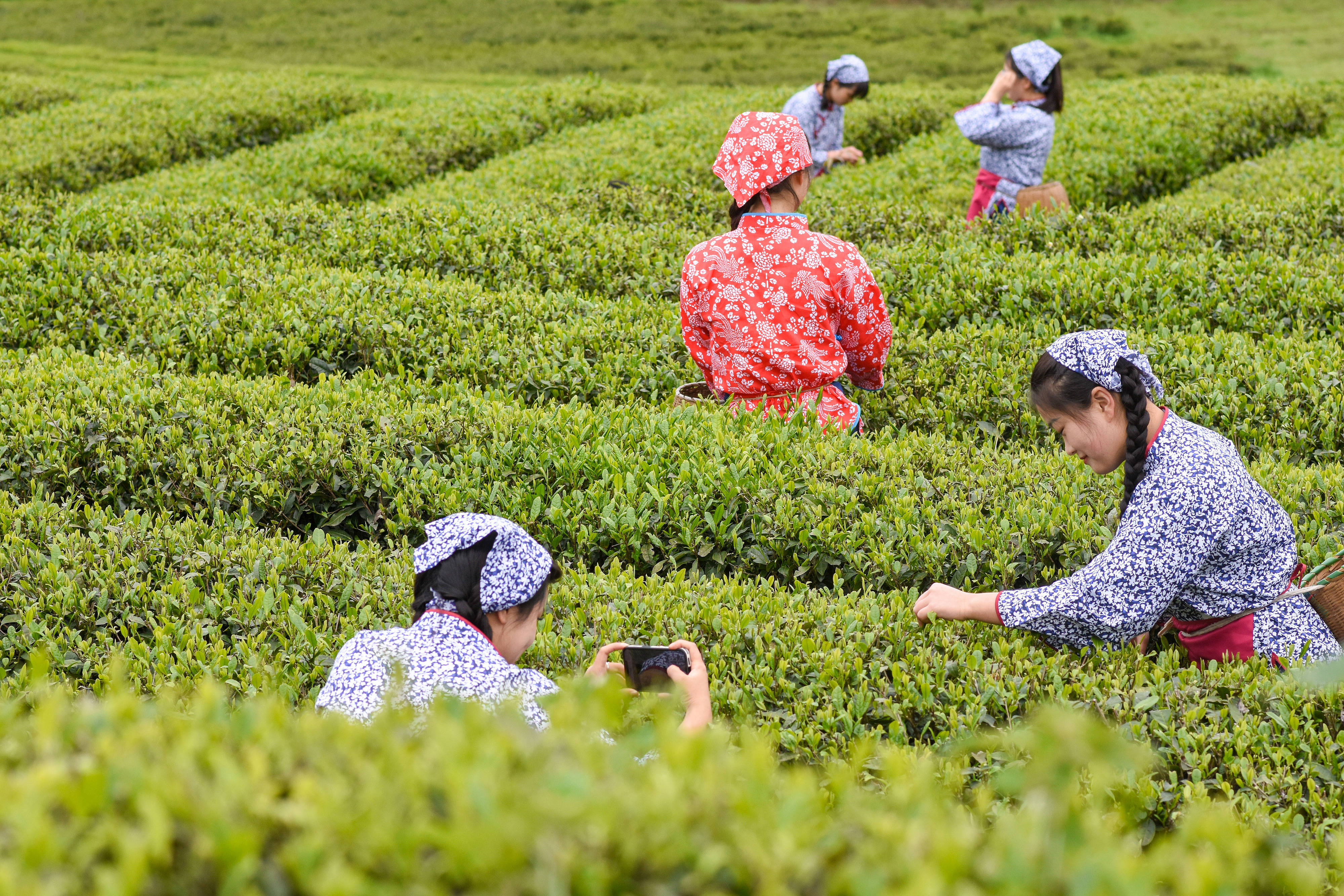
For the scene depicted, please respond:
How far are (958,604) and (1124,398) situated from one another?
0.90 metres

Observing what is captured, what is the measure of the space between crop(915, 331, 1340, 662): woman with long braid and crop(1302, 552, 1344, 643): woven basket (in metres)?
0.03

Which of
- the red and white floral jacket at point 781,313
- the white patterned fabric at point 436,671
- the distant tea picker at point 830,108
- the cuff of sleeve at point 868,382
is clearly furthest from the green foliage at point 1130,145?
the white patterned fabric at point 436,671

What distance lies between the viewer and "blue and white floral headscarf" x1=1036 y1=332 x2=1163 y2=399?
3.59 metres

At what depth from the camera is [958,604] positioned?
381 centimetres

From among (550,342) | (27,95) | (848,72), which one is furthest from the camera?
(27,95)

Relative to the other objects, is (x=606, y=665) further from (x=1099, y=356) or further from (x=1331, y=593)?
(x=1331, y=593)

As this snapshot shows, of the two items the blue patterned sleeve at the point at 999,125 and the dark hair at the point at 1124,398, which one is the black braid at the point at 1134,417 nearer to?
the dark hair at the point at 1124,398

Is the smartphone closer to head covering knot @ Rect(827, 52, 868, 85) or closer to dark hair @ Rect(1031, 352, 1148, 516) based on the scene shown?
dark hair @ Rect(1031, 352, 1148, 516)

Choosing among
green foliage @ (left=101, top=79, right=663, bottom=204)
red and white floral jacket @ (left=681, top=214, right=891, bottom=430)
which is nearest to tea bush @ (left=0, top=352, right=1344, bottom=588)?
red and white floral jacket @ (left=681, top=214, right=891, bottom=430)

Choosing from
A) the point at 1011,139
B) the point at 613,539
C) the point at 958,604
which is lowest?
the point at 613,539

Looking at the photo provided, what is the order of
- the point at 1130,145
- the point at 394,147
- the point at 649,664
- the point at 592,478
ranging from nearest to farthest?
1. the point at 649,664
2. the point at 592,478
3. the point at 1130,145
4. the point at 394,147

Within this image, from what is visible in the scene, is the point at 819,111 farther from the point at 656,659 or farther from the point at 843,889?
the point at 843,889

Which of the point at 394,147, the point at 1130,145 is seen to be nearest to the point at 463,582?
the point at 1130,145

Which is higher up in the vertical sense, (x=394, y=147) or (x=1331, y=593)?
(x=394, y=147)
